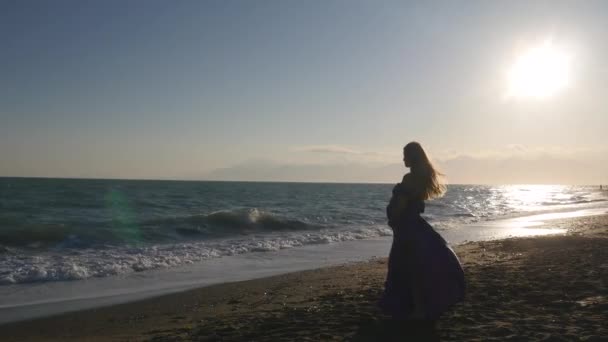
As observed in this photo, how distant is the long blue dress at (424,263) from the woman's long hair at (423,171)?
0.48 ft

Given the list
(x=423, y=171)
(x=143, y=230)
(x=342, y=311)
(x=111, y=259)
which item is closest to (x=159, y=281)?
(x=111, y=259)

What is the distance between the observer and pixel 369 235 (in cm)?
2003

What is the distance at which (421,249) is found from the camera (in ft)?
16.6

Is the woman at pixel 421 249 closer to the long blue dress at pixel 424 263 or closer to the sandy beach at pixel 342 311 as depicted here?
the long blue dress at pixel 424 263

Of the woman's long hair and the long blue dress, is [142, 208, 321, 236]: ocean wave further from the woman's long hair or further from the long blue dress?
the woman's long hair

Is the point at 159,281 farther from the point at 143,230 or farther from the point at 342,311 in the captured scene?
the point at 143,230

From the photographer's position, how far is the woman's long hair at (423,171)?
16.1 feet

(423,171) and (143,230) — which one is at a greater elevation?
(423,171)

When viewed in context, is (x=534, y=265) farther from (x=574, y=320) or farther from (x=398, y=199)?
(x=398, y=199)

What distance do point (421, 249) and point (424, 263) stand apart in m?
0.14

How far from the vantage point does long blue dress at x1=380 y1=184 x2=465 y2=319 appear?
5023 mm

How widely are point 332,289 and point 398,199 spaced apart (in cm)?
339

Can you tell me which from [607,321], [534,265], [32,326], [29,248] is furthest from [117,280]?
[607,321]

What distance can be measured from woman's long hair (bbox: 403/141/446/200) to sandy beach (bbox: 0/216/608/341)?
1.35 metres
